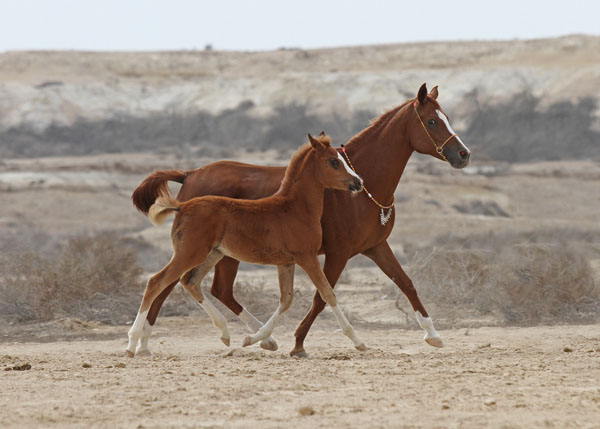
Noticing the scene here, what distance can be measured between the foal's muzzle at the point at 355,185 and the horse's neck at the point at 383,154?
636 millimetres

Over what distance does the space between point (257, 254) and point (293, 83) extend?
50.1 metres

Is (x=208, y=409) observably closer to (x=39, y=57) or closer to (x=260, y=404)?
(x=260, y=404)

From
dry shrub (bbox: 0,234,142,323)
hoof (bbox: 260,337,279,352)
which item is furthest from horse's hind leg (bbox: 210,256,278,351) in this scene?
dry shrub (bbox: 0,234,142,323)

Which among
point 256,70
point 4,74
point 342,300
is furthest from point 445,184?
point 4,74

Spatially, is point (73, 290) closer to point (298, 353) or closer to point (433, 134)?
point (298, 353)

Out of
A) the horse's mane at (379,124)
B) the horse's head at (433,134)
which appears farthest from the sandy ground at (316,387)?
the horse's mane at (379,124)

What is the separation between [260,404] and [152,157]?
42941mm

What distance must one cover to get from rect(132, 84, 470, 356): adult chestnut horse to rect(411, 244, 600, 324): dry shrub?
4.39m

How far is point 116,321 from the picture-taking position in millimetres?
14391

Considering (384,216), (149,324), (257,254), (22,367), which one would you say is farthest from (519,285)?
(22,367)

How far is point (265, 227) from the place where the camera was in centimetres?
962

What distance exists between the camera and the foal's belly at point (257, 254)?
9633mm

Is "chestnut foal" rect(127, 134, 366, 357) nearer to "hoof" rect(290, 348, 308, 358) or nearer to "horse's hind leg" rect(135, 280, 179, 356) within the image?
"horse's hind leg" rect(135, 280, 179, 356)

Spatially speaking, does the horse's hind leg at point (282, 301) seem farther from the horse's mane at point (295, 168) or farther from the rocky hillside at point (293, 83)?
the rocky hillside at point (293, 83)
